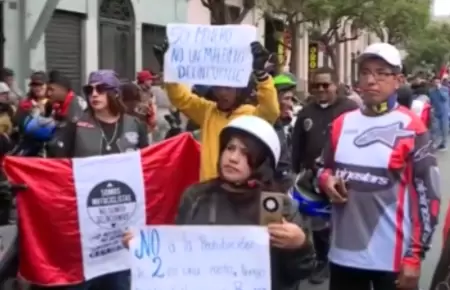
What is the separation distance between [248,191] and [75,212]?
2182mm

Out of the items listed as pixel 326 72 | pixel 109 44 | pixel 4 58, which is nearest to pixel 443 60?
pixel 109 44

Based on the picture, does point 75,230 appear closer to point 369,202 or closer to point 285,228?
point 369,202

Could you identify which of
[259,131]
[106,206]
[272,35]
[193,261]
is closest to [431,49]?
[272,35]

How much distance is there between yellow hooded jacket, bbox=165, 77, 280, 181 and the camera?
5762 mm

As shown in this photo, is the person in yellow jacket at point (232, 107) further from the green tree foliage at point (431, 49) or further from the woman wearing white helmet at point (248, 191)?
the green tree foliage at point (431, 49)

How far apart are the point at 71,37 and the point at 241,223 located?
55.7 feet

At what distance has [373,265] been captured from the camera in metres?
4.63

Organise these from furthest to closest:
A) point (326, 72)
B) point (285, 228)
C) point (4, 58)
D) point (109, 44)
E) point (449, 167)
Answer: point (109, 44), point (449, 167), point (4, 58), point (326, 72), point (285, 228)

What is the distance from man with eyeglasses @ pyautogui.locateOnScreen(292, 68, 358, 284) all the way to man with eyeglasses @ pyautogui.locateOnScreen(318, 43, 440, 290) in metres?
3.65

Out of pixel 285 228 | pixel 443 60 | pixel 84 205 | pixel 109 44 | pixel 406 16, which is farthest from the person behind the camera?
pixel 443 60

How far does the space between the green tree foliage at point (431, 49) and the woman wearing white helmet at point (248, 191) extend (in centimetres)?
5199

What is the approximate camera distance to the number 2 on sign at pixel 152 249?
364 centimetres

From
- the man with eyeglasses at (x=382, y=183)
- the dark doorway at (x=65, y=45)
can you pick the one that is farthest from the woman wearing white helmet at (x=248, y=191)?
the dark doorway at (x=65, y=45)

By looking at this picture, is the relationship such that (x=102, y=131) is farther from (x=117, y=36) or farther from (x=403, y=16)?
(x=403, y=16)
